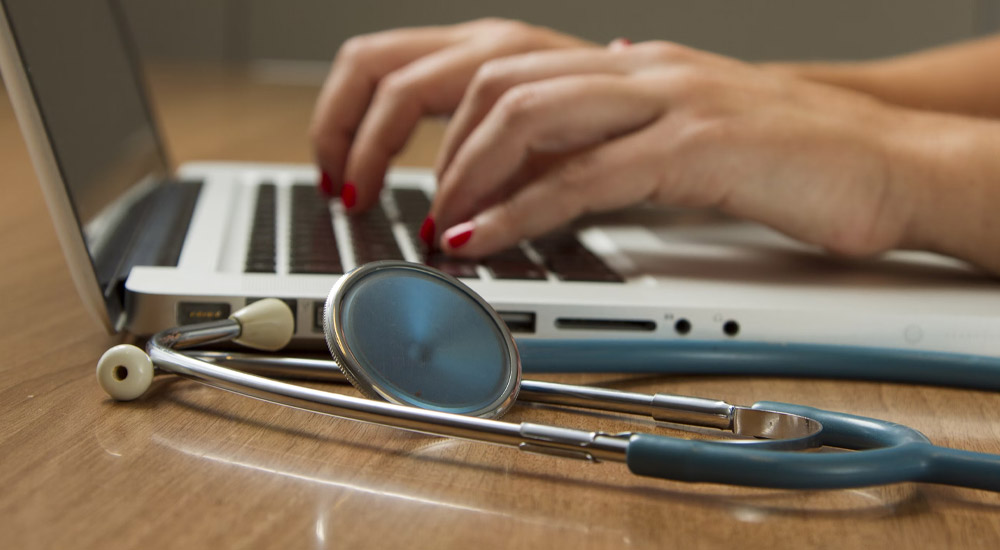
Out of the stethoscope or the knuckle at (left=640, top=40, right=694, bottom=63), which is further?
the knuckle at (left=640, top=40, right=694, bottom=63)

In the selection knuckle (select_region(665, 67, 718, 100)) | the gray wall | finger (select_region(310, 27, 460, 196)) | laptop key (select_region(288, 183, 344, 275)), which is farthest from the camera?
the gray wall

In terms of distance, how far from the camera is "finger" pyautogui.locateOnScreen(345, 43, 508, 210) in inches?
31.6

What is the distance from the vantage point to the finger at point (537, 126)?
626 millimetres

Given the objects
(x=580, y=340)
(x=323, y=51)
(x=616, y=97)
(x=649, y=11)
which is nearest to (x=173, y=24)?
(x=323, y=51)

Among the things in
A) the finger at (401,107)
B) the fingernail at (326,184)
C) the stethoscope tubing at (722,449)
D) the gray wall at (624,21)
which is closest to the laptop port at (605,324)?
the stethoscope tubing at (722,449)

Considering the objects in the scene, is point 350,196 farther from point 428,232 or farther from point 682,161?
point 682,161

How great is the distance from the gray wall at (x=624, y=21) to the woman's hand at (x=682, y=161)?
7.98 ft

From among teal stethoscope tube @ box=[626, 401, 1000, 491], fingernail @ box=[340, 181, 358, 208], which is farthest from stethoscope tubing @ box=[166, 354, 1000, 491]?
fingernail @ box=[340, 181, 358, 208]

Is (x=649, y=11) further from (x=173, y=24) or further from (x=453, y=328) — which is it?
(x=453, y=328)

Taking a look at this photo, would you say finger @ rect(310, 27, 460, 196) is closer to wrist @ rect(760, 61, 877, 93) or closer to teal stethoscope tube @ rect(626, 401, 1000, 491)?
wrist @ rect(760, 61, 877, 93)

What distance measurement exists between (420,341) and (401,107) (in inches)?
18.3

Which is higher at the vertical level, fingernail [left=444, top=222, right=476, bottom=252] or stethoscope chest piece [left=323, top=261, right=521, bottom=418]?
stethoscope chest piece [left=323, top=261, right=521, bottom=418]

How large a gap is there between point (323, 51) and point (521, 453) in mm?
2880

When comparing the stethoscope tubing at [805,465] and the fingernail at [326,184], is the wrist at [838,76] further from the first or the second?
the stethoscope tubing at [805,465]
